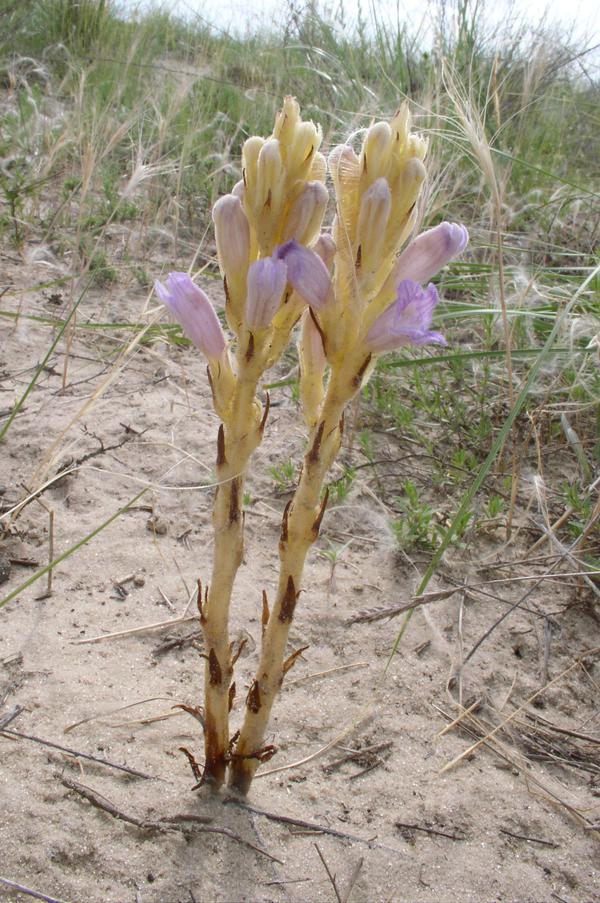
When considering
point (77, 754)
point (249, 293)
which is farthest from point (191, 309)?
point (77, 754)

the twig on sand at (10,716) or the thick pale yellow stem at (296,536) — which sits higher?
the thick pale yellow stem at (296,536)

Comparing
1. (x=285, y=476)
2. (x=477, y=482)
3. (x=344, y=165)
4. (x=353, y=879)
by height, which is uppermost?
(x=344, y=165)

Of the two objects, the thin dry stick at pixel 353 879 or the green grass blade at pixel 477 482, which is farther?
the green grass blade at pixel 477 482

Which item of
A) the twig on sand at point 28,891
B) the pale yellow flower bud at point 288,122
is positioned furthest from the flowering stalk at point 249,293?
the twig on sand at point 28,891

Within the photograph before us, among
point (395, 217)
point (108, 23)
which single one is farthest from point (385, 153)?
point (108, 23)

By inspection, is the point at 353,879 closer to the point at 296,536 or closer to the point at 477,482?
the point at 296,536

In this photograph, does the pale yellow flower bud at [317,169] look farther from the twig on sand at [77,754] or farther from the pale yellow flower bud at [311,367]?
the twig on sand at [77,754]

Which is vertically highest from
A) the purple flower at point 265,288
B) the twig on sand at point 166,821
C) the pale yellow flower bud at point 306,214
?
the pale yellow flower bud at point 306,214
